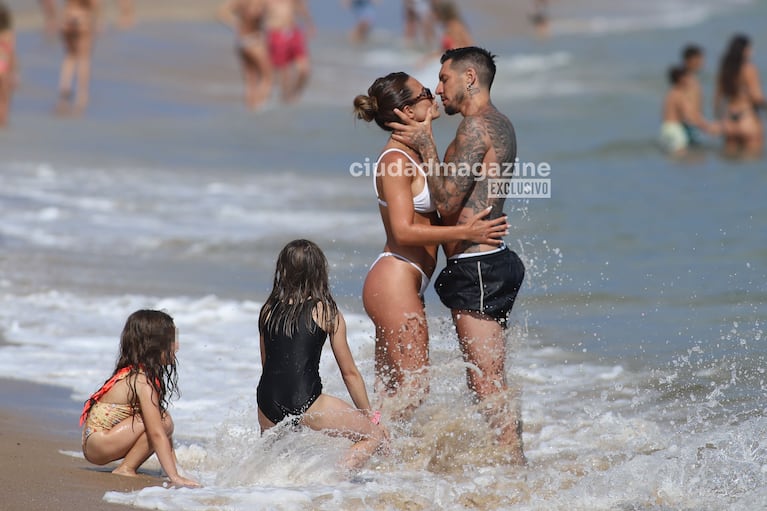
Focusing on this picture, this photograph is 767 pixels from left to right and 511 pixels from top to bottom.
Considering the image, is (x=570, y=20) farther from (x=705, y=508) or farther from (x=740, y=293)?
(x=705, y=508)

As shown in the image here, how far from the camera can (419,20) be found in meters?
29.7

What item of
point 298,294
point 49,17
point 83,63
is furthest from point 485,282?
point 49,17

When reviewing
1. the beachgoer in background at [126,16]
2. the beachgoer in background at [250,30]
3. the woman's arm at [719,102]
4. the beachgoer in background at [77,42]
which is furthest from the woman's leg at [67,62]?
the woman's arm at [719,102]

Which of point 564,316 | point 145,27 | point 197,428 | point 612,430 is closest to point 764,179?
point 564,316

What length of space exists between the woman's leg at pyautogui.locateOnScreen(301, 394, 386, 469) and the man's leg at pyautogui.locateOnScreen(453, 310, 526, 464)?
498 mm

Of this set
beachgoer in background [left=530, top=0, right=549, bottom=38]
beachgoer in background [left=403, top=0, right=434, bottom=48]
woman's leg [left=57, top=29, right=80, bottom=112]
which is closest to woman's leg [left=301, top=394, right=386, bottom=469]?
woman's leg [left=57, top=29, right=80, bottom=112]

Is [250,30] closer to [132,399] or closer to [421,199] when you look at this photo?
[421,199]

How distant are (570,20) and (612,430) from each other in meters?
32.9

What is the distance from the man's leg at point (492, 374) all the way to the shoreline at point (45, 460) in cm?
140

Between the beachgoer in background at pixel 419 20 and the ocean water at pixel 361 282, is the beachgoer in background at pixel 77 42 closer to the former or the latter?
the ocean water at pixel 361 282

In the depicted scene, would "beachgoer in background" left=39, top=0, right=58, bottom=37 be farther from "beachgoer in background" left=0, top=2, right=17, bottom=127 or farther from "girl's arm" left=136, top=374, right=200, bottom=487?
"girl's arm" left=136, top=374, right=200, bottom=487

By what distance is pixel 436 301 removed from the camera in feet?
25.9

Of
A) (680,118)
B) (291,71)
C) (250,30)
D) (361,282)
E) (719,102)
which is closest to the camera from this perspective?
(361,282)

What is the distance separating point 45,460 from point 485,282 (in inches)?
77.7
